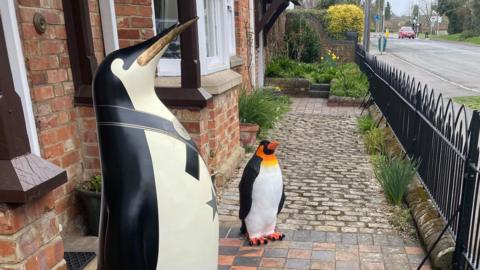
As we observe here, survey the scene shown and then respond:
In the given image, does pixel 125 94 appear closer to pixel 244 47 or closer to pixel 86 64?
pixel 86 64

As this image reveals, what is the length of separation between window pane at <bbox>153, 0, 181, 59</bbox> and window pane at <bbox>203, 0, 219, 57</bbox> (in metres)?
0.57

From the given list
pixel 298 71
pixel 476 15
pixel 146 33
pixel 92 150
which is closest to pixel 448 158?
pixel 146 33

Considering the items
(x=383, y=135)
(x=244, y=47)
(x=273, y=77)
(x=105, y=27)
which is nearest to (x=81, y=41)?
(x=105, y=27)

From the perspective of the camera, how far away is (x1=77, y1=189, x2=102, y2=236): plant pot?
10.9ft

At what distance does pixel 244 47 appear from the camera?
8.40m

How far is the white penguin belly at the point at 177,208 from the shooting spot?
63.6 inches

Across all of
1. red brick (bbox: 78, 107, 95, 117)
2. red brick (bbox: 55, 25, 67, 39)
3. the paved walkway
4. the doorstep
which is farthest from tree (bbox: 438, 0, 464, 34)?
the doorstep

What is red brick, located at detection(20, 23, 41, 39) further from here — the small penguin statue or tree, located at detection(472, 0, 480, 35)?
tree, located at detection(472, 0, 480, 35)

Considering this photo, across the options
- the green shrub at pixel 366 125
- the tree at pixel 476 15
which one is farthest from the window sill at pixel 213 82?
the tree at pixel 476 15

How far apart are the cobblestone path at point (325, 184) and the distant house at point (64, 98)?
0.89 meters

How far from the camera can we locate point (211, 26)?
4.98 meters

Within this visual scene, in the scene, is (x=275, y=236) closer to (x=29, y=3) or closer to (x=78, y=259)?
(x=78, y=259)

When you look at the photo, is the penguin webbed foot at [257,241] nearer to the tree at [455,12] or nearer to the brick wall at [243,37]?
the brick wall at [243,37]

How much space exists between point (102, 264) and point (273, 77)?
10910 mm
